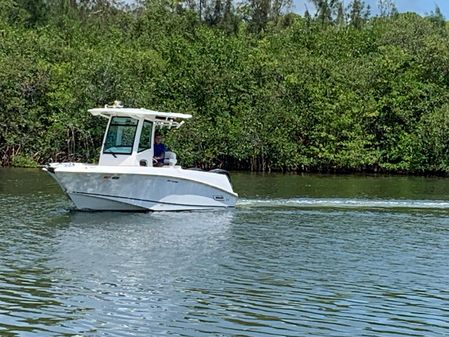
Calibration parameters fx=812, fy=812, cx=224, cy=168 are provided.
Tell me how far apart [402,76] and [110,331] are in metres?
51.1

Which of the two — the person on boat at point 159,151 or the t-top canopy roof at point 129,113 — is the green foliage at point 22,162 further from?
the t-top canopy roof at point 129,113

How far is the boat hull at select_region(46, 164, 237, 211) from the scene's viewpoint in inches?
1028

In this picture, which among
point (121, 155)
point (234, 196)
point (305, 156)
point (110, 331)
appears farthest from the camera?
point (305, 156)

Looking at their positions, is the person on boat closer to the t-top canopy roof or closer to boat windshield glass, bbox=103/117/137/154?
the t-top canopy roof

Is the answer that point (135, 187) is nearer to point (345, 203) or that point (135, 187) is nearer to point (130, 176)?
point (130, 176)

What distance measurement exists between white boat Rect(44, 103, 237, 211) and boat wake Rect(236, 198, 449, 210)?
308 cm

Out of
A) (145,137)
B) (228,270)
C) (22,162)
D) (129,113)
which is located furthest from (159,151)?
(22,162)

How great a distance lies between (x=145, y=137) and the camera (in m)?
27.2

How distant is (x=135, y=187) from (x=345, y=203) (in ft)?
28.5

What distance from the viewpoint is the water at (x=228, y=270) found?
12.9 m

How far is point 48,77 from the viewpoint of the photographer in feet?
196

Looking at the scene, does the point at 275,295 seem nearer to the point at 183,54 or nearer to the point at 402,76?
the point at 402,76

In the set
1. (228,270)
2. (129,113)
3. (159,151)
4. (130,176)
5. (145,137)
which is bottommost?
(228,270)

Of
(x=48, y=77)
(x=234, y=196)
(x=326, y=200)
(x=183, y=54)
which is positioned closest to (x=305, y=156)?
(x=183, y=54)
